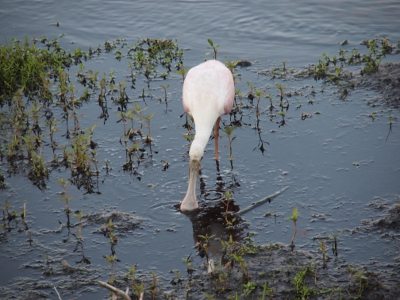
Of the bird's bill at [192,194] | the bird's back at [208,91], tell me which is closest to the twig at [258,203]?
the bird's bill at [192,194]

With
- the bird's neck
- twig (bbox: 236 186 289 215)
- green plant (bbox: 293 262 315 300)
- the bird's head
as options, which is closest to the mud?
twig (bbox: 236 186 289 215)

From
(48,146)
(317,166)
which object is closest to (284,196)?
(317,166)

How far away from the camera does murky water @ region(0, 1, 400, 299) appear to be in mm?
5488

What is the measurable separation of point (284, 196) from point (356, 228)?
2.97 feet

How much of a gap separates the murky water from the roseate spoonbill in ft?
1.09

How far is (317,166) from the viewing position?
6.70 meters

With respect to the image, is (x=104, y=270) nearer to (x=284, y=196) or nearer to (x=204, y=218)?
(x=204, y=218)

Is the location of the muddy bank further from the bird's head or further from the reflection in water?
the bird's head

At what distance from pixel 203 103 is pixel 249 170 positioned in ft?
3.24

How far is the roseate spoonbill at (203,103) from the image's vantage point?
6.03m

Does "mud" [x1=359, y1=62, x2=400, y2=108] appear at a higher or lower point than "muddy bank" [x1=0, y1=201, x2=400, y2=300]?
higher

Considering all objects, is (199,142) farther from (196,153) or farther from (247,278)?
(247,278)

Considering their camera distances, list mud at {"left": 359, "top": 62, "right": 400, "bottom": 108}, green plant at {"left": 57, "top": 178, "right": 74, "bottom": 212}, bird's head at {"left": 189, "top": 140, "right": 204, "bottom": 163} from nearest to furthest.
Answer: green plant at {"left": 57, "top": 178, "right": 74, "bottom": 212} < bird's head at {"left": 189, "top": 140, "right": 204, "bottom": 163} < mud at {"left": 359, "top": 62, "right": 400, "bottom": 108}

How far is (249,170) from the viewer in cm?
673
